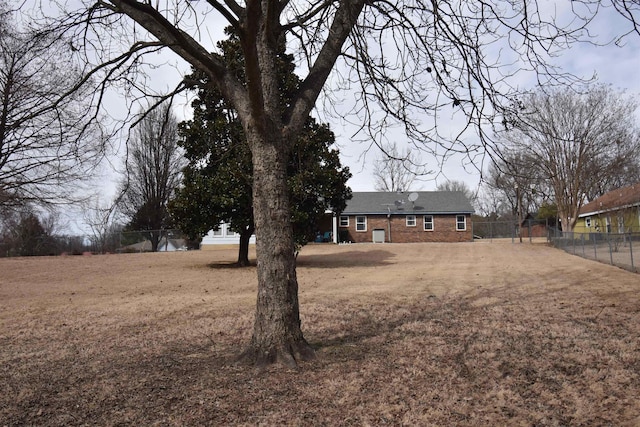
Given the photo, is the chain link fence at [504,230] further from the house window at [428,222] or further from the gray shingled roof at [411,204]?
the house window at [428,222]

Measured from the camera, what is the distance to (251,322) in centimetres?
720

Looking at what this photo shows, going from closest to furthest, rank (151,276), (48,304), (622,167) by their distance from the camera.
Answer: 1. (48,304)
2. (151,276)
3. (622,167)

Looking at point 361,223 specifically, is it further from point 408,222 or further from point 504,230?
point 504,230

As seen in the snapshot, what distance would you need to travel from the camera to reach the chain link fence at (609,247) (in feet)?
50.2

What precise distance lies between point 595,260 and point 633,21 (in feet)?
58.6

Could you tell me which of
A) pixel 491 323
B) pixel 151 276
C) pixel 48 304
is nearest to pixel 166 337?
pixel 491 323

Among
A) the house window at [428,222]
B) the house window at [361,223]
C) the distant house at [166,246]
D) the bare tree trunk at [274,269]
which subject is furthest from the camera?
the house window at [361,223]

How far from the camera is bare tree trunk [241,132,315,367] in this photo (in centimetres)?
453

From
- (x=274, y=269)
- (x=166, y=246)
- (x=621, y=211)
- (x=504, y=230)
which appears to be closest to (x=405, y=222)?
(x=504, y=230)

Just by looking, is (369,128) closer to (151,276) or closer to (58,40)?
(58,40)

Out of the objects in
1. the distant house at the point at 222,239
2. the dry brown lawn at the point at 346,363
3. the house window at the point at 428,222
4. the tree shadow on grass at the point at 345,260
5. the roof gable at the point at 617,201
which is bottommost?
the dry brown lawn at the point at 346,363

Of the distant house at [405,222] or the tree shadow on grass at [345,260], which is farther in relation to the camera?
the distant house at [405,222]

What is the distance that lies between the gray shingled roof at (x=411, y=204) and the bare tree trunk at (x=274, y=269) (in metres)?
37.8

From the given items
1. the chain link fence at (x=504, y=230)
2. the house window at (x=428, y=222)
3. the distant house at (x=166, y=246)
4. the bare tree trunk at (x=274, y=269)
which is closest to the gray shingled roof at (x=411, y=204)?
the house window at (x=428, y=222)
